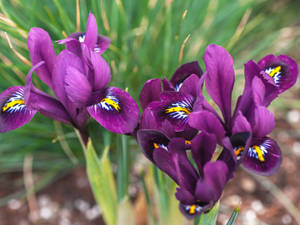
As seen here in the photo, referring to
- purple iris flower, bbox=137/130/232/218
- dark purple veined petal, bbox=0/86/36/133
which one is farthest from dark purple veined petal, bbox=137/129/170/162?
dark purple veined petal, bbox=0/86/36/133

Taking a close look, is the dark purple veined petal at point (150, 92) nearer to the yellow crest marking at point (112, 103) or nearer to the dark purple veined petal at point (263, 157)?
the yellow crest marking at point (112, 103)

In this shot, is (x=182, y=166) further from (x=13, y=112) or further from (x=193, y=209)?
(x=13, y=112)

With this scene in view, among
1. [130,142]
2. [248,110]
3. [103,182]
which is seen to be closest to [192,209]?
[248,110]

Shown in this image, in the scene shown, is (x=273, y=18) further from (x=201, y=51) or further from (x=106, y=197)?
(x=106, y=197)

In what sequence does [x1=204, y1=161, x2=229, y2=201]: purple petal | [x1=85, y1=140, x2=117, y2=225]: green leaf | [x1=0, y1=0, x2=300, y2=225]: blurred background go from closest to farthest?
[x1=204, y1=161, x2=229, y2=201]: purple petal, [x1=85, y1=140, x2=117, y2=225]: green leaf, [x1=0, y1=0, x2=300, y2=225]: blurred background

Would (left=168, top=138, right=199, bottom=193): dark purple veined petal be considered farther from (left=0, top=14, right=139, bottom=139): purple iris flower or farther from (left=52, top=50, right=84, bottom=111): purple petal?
(left=52, top=50, right=84, bottom=111): purple petal

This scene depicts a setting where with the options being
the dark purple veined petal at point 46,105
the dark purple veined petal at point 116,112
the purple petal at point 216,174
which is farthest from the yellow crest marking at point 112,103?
the purple petal at point 216,174
